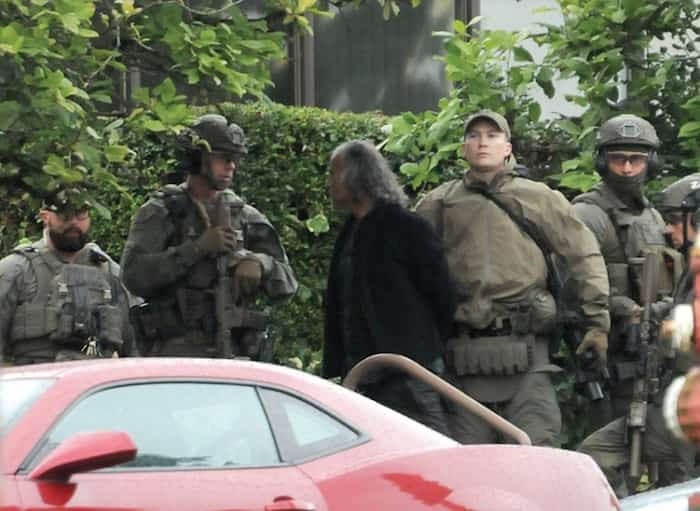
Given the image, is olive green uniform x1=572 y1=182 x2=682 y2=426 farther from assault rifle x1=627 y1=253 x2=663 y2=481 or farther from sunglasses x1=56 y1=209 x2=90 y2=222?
sunglasses x1=56 y1=209 x2=90 y2=222

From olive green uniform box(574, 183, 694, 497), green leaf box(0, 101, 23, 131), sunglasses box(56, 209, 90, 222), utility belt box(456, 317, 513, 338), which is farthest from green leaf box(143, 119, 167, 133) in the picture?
olive green uniform box(574, 183, 694, 497)

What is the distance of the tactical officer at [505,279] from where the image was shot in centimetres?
1040

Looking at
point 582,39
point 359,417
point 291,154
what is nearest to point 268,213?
point 291,154

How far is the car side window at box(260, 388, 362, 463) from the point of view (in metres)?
7.36

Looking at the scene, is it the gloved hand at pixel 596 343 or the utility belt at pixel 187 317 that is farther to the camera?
the utility belt at pixel 187 317

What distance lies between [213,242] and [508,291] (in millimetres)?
1473

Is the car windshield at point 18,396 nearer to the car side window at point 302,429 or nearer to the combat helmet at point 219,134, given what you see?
the car side window at point 302,429

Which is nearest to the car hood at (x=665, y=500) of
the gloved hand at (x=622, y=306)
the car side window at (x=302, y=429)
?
the car side window at (x=302, y=429)

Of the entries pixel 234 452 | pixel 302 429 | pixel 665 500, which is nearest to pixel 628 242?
pixel 665 500

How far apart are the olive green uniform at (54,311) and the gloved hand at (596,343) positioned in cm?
251

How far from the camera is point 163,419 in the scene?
7.11 meters

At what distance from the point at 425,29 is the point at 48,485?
35.1ft

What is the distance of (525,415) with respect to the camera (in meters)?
10.5

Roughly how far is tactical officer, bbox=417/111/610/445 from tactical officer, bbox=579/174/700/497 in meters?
0.55
